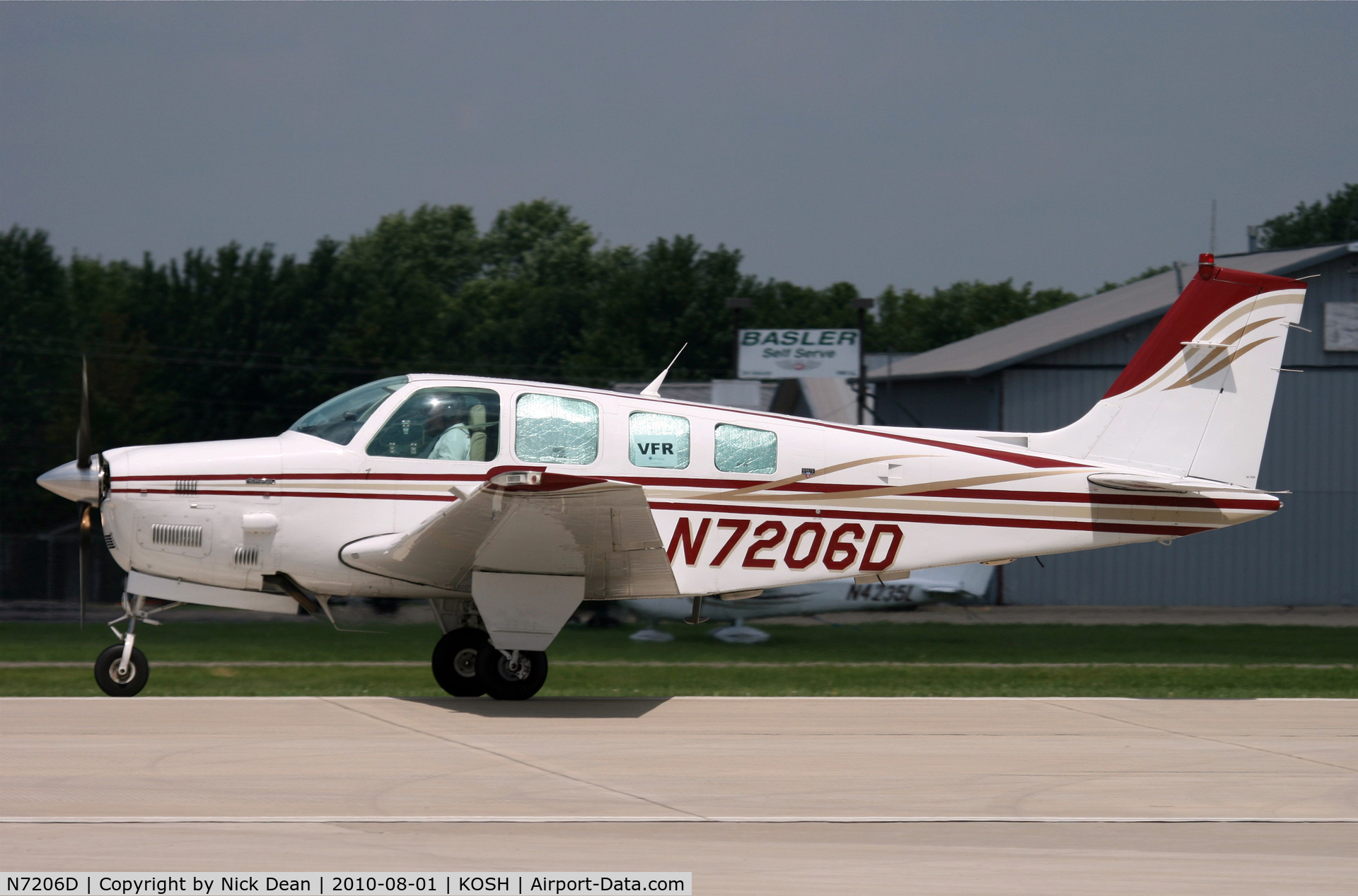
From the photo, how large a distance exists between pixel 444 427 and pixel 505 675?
1.99m

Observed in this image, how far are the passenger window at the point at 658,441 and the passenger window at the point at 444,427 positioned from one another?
1044 mm

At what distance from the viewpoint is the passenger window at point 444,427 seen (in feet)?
32.2

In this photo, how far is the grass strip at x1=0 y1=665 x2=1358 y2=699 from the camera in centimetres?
1211

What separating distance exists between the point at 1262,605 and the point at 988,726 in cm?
1731

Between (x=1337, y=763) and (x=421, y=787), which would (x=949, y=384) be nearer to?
(x=1337, y=763)

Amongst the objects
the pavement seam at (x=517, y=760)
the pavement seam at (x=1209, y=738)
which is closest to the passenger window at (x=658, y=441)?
the pavement seam at (x=517, y=760)

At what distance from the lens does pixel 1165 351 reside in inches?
436

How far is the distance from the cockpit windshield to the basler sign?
14147 mm

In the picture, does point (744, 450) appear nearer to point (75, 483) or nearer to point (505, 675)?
point (505, 675)

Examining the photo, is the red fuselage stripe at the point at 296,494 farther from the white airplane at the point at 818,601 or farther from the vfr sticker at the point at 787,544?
the white airplane at the point at 818,601

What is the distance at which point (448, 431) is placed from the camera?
32.4 ft

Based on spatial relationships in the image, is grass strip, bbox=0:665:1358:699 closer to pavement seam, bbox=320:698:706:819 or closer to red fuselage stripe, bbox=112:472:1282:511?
red fuselage stripe, bbox=112:472:1282:511

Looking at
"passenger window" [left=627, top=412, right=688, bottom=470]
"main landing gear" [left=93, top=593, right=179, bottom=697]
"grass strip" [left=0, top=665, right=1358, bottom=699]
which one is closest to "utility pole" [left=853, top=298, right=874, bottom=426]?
"grass strip" [left=0, top=665, right=1358, bottom=699]

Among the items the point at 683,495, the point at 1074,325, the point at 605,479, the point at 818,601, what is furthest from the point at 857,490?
the point at 1074,325
